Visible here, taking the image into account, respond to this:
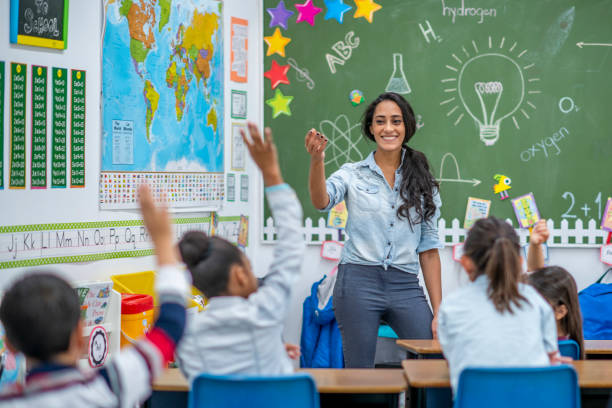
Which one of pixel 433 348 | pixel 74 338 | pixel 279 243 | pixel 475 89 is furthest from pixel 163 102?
pixel 74 338

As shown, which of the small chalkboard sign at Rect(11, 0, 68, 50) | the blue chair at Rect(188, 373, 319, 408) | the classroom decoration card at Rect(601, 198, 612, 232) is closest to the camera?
the blue chair at Rect(188, 373, 319, 408)

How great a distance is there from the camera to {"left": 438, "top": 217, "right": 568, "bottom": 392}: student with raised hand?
188cm

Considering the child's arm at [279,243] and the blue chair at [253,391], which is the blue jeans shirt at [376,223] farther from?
the blue chair at [253,391]

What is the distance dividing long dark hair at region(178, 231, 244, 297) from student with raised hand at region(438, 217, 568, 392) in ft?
2.11

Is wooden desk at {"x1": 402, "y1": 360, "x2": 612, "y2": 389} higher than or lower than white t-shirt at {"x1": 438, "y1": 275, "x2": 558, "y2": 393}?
lower

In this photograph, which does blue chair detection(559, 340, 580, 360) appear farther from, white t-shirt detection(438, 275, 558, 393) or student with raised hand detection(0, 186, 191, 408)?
student with raised hand detection(0, 186, 191, 408)

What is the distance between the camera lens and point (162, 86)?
12.3 ft

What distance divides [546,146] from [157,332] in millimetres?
3486

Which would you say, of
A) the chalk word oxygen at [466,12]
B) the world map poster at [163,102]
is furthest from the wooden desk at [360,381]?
the chalk word oxygen at [466,12]

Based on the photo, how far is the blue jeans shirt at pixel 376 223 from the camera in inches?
109

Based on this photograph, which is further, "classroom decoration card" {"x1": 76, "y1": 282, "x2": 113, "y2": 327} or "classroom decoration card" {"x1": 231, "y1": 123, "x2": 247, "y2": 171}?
"classroom decoration card" {"x1": 231, "y1": 123, "x2": 247, "y2": 171}

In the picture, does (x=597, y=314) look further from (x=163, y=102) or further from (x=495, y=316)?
(x=163, y=102)

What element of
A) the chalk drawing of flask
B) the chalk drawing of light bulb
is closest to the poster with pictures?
the chalk drawing of flask

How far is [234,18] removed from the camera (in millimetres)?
4277
